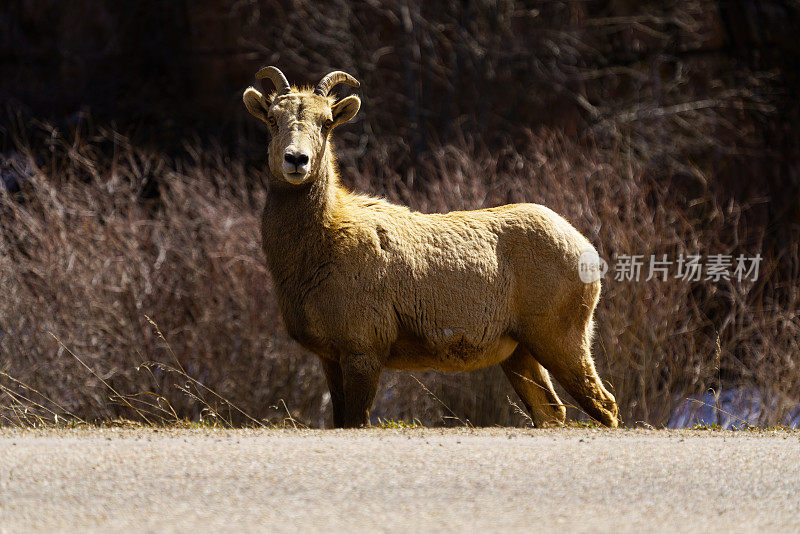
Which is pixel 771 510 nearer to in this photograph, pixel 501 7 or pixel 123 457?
pixel 123 457

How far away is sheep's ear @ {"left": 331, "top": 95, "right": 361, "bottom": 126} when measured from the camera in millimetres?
8133

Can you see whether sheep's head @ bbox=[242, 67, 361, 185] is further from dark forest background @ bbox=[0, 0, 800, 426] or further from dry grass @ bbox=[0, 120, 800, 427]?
dry grass @ bbox=[0, 120, 800, 427]

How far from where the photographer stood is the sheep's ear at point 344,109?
320 inches

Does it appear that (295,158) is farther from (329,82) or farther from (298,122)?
(329,82)

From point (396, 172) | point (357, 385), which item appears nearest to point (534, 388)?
point (357, 385)

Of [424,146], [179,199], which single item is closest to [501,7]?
[424,146]

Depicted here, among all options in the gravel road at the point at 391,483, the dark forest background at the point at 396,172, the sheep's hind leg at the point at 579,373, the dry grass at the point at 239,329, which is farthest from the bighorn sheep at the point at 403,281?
the dry grass at the point at 239,329

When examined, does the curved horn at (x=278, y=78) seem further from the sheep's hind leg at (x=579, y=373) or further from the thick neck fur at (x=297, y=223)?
the sheep's hind leg at (x=579, y=373)

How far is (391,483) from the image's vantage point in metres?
5.43

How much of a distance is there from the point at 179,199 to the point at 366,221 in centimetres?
507

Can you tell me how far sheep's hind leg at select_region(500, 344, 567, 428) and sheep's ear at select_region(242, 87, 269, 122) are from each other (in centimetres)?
270

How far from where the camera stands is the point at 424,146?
16484 mm

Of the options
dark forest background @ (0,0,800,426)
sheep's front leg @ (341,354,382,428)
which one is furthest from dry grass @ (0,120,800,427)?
sheep's front leg @ (341,354,382,428)

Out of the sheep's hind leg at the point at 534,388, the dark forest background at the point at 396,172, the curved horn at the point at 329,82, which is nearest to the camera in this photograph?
the curved horn at the point at 329,82
